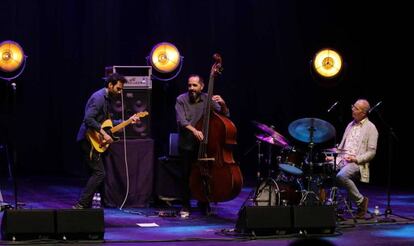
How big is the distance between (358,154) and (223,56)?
419 centimetres

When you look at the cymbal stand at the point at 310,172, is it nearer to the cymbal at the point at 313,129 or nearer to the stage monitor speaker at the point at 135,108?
the cymbal at the point at 313,129

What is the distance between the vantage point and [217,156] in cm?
813

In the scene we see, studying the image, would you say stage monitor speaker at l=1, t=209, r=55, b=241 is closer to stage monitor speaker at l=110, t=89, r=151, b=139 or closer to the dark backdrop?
A: stage monitor speaker at l=110, t=89, r=151, b=139

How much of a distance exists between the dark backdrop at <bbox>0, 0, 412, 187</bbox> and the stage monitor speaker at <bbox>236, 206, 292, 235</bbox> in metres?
4.67

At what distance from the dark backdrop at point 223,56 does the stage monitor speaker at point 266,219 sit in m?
4.67

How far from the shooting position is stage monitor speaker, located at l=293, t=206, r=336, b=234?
7.15 metres

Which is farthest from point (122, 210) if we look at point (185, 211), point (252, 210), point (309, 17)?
point (309, 17)

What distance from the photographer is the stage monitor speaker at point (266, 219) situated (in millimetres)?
7020

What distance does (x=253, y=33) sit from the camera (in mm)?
12305

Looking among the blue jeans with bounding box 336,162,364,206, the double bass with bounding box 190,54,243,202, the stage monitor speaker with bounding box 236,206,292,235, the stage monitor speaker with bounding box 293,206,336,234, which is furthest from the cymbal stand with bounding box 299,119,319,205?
the stage monitor speaker with bounding box 236,206,292,235

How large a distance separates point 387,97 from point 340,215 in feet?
13.2

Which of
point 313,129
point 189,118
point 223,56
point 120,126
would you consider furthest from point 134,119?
point 223,56

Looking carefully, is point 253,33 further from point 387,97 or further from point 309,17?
point 387,97

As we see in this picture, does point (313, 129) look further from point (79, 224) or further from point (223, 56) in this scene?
point (223, 56)
